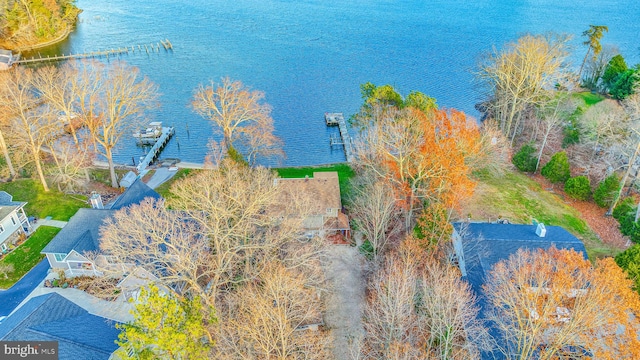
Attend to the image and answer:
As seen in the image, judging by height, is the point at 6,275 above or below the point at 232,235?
below

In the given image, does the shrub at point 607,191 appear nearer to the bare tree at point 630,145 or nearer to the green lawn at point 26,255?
the bare tree at point 630,145

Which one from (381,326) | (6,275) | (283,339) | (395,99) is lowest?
(6,275)

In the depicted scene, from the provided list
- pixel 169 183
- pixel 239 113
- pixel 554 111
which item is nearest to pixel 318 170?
pixel 239 113

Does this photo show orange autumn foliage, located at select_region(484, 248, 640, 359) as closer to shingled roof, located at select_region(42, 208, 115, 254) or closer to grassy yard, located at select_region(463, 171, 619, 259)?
grassy yard, located at select_region(463, 171, 619, 259)

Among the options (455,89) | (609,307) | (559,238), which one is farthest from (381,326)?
(455,89)

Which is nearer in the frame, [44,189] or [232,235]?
[232,235]

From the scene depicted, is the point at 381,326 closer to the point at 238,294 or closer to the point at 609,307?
the point at 238,294

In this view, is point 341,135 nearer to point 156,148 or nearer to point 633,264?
point 156,148

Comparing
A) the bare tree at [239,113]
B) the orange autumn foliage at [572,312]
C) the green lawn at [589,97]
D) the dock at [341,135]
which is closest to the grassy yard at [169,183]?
the bare tree at [239,113]
